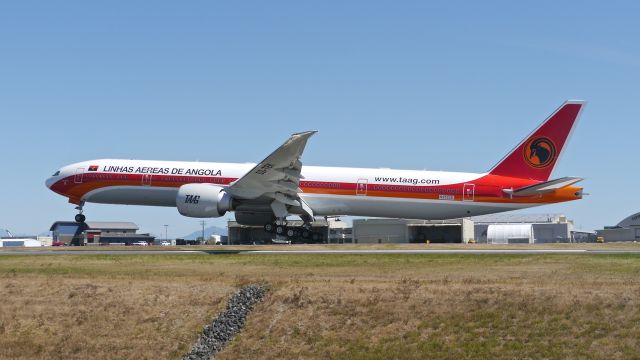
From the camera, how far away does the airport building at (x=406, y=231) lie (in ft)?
250

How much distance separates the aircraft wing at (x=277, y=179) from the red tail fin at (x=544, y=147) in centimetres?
1455

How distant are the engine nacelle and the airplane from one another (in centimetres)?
7

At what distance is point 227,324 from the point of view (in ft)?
100

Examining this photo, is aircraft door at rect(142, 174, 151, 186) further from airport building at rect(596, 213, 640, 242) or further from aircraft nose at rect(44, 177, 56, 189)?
airport building at rect(596, 213, 640, 242)

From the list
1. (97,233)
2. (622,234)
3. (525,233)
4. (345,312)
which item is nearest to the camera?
(345,312)

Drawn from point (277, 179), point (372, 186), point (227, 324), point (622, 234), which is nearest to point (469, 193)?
point (372, 186)

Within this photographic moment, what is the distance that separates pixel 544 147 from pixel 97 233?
288 ft

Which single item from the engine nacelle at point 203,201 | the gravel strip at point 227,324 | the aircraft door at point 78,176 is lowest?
the gravel strip at point 227,324

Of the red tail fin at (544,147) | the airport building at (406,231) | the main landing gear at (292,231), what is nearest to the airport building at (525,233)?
the airport building at (406,231)

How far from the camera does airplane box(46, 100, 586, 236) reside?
52312 millimetres

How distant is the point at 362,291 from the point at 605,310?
909cm

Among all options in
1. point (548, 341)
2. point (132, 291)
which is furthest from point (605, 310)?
point (132, 291)

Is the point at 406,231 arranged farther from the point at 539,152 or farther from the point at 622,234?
the point at 622,234

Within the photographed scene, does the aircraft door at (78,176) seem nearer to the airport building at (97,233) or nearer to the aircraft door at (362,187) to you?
the aircraft door at (362,187)
